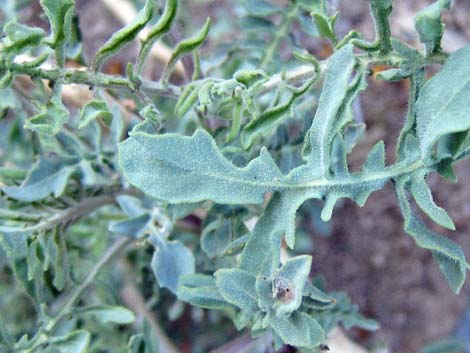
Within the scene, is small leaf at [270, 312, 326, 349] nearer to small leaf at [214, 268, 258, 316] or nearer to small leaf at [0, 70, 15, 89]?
small leaf at [214, 268, 258, 316]

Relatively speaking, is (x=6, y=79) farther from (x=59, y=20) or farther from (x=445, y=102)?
(x=445, y=102)

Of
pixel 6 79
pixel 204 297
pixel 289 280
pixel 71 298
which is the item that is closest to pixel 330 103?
pixel 289 280

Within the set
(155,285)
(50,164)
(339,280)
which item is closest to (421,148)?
(50,164)

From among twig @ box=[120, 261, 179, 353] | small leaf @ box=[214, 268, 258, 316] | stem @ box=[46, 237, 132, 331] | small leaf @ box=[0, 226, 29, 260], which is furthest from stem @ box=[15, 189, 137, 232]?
twig @ box=[120, 261, 179, 353]

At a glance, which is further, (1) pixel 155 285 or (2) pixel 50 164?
(1) pixel 155 285

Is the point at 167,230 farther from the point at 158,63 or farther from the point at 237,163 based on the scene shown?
the point at 158,63

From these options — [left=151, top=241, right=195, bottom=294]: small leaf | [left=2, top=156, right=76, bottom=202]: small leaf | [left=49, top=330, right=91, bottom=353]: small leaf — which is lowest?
[left=49, top=330, right=91, bottom=353]: small leaf
